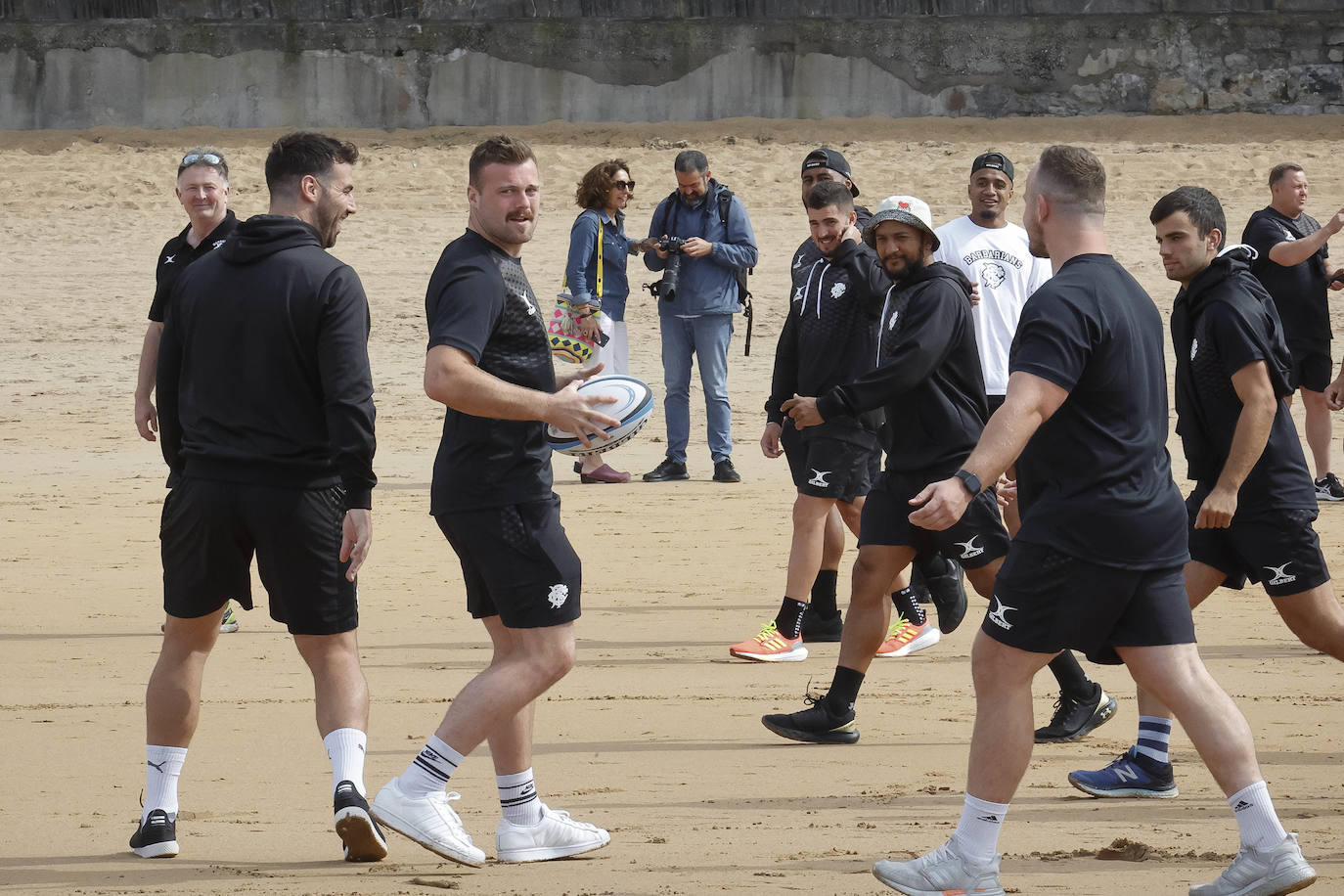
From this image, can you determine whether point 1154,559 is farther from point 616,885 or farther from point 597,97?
point 597,97

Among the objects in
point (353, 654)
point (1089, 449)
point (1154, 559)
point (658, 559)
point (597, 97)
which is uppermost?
point (597, 97)

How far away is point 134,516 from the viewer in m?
10.6

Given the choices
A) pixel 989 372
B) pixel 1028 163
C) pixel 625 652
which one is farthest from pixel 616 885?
pixel 1028 163

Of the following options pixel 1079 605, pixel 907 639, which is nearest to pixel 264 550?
pixel 1079 605

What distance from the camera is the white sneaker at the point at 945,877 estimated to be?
3.99 metres

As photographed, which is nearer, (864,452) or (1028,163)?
(864,452)

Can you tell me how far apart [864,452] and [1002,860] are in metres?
2.80

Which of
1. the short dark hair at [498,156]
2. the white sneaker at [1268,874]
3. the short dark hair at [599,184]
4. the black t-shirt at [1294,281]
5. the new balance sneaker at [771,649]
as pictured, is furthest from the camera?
the short dark hair at [599,184]

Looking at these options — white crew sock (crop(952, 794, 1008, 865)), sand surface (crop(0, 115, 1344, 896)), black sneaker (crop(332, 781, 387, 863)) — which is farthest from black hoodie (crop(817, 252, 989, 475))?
black sneaker (crop(332, 781, 387, 863))

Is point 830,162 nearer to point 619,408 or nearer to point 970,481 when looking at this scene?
point 619,408

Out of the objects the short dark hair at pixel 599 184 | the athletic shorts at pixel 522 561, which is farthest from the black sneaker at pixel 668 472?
the athletic shorts at pixel 522 561

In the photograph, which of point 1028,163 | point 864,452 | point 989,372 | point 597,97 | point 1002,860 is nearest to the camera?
point 1002,860

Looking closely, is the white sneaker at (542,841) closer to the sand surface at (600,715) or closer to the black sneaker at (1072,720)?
the sand surface at (600,715)

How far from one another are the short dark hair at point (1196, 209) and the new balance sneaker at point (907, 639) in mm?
2586
